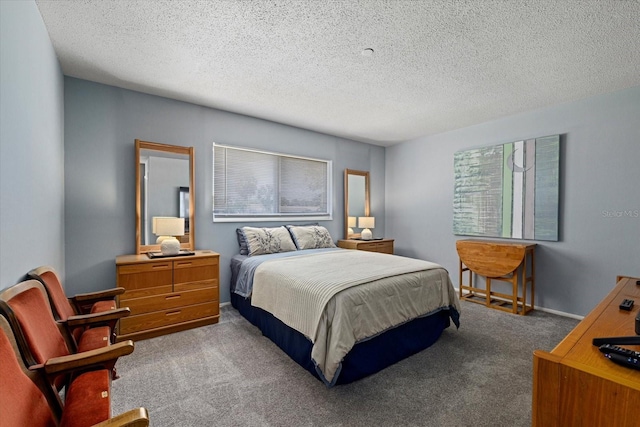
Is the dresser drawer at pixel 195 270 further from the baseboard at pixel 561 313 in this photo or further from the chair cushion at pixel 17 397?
the baseboard at pixel 561 313

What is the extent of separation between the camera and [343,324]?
2006 mm

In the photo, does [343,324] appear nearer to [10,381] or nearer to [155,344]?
[10,381]

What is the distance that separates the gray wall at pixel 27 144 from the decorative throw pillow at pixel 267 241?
1.84m

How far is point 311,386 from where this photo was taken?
2.06 metres

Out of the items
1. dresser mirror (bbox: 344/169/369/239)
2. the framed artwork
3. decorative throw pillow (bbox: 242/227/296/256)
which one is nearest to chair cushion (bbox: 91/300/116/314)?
→ decorative throw pillow (bbox: 242/227/296/256)

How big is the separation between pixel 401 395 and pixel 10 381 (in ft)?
6.56

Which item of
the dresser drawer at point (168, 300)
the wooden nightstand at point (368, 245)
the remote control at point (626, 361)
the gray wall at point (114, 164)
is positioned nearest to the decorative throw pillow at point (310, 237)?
the wooden nightstand at point (368, 245)

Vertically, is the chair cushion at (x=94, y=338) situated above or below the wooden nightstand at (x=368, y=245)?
below

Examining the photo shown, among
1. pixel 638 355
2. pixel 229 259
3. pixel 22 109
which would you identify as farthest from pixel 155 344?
pixel 638 355

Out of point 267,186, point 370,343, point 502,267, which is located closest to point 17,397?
point 370,343

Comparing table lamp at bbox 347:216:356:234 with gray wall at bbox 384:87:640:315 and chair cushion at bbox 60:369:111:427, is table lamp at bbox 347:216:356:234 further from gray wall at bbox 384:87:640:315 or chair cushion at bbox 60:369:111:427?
chair cushion at bbox 60:369:111:427

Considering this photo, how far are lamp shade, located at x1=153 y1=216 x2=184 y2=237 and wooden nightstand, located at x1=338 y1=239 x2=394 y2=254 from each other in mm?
2620

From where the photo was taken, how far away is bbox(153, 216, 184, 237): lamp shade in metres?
3.13

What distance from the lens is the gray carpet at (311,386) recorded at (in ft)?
5.73
